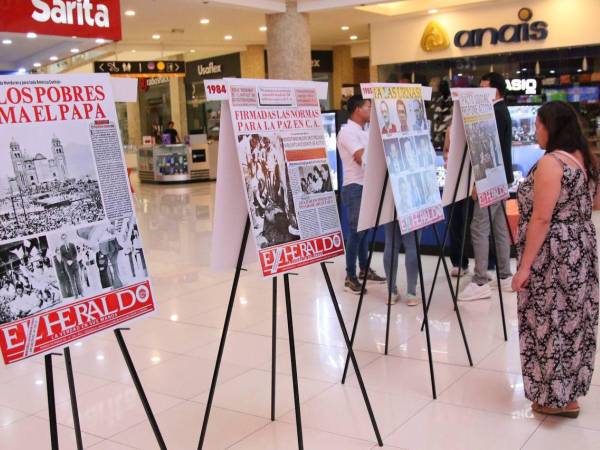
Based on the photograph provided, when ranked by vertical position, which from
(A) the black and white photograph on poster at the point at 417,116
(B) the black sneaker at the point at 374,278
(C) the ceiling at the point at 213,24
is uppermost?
(C) the ceiling at the point at 213,24

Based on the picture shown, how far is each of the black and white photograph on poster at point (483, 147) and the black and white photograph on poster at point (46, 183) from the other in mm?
2689

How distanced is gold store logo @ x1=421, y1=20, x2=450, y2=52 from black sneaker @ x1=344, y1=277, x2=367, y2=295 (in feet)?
28.5

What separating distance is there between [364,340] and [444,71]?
32.8 feet

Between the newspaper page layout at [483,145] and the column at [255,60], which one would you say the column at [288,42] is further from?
the newspaper page layout at [483,145]

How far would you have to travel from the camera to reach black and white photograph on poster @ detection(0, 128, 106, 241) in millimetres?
2043

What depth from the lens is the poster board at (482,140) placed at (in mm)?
4285

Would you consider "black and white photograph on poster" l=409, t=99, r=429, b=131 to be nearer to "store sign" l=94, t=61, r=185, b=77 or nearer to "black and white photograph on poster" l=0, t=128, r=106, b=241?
"black and white photograph on poster" l=0, t=128, r=106, b=241

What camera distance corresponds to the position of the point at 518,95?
12602mm

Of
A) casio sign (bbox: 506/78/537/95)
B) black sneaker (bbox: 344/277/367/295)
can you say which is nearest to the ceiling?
casio sign (bbox: 506/78/537/95)

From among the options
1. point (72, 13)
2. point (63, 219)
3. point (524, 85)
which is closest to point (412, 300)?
point (63, 219)

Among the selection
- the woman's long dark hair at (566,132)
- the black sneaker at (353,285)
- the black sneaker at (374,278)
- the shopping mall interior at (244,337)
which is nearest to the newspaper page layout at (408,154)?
the shopping mall interior at (244,337)

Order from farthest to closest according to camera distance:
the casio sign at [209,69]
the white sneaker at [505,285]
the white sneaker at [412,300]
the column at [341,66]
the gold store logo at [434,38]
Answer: the casio sign at [209,69] → the column at [341,66] → the gold store logo at [434,38] → the white sneaker at [505,285] → the white sneaker at [412,300]

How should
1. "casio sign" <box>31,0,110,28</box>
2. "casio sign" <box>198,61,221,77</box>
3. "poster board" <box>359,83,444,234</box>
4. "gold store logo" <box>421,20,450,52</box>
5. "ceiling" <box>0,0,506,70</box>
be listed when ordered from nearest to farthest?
"poster board" <box>359,83,444,234</box> < "casio sign" <box>31,0,110,28</box> < "ceiling" <box>0,0,506,70</box> < "gold store logo" <box>421,20,450,52</box> < "casio sign" <box>198,61,221,77</box>

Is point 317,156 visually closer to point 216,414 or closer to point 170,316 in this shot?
point 216,414
